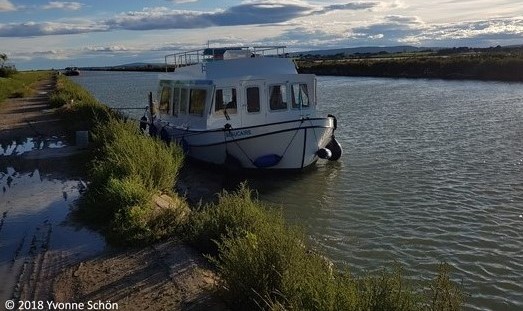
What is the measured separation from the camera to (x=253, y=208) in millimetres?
7961

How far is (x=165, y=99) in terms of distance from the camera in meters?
20.2

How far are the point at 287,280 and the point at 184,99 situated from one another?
12907 millimetres

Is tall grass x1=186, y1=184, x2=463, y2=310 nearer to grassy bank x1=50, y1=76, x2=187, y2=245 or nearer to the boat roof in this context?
grassy bank x1=50, y1=76, x2=187, y2=245

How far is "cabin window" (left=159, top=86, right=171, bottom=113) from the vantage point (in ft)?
64.9

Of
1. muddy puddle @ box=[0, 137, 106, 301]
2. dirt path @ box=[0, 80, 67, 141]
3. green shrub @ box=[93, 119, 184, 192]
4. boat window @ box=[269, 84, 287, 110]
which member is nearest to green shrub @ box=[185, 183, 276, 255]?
muddy puddle @ box=[0, 137, 106, 301]

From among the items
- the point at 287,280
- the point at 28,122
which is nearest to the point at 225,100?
the point at 287,280

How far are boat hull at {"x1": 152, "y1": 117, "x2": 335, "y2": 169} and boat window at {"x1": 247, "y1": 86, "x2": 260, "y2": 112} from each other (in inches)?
45.7

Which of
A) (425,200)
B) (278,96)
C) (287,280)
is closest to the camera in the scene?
(287,280)

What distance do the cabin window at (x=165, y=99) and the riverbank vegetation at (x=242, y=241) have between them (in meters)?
6.79

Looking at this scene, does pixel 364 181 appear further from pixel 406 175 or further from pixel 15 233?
pixel 15 233

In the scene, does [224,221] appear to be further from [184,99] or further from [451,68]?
[451,68]

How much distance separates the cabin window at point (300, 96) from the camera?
53.6ft

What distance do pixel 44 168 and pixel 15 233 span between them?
597 centimetres

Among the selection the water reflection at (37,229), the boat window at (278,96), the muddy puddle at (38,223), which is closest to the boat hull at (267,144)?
the boat window at (278,96)
